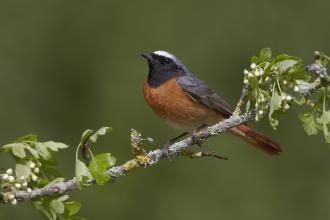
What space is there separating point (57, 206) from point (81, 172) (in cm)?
19

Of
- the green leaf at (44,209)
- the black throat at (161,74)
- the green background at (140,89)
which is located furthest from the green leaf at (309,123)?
the green background at (140,89)

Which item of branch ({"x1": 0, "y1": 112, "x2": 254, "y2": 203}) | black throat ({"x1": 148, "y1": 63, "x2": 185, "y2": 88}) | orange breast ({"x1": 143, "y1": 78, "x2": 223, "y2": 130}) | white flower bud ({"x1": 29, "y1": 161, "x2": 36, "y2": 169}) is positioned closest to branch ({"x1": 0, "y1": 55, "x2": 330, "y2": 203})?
branch ({"x1": 0, "y1": 112, "x2": 254, "y2": 203})

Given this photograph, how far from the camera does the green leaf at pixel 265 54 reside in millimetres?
3087

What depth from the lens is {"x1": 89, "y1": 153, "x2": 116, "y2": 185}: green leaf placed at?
119 inches

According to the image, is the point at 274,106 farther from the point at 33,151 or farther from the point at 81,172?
the point at 33,151

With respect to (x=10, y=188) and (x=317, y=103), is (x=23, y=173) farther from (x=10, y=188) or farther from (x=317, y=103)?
(x=317, y=103)

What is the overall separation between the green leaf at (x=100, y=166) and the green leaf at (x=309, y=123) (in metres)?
0.75

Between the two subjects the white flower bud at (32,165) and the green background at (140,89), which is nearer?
the white flower bud at (32,165)

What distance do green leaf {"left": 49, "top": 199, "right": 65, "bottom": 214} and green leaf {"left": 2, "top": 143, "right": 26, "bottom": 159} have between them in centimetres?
22

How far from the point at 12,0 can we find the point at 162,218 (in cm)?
402

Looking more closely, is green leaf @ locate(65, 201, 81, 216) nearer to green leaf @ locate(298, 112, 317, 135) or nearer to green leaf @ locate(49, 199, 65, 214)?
green leaf @ locate(49, 199, 65, 214)

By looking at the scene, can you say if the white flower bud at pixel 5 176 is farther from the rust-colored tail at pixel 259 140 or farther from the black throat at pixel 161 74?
the black throat at pixel 161 74

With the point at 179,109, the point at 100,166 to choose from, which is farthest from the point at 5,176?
the point at 179,109

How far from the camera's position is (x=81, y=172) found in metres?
2.98
